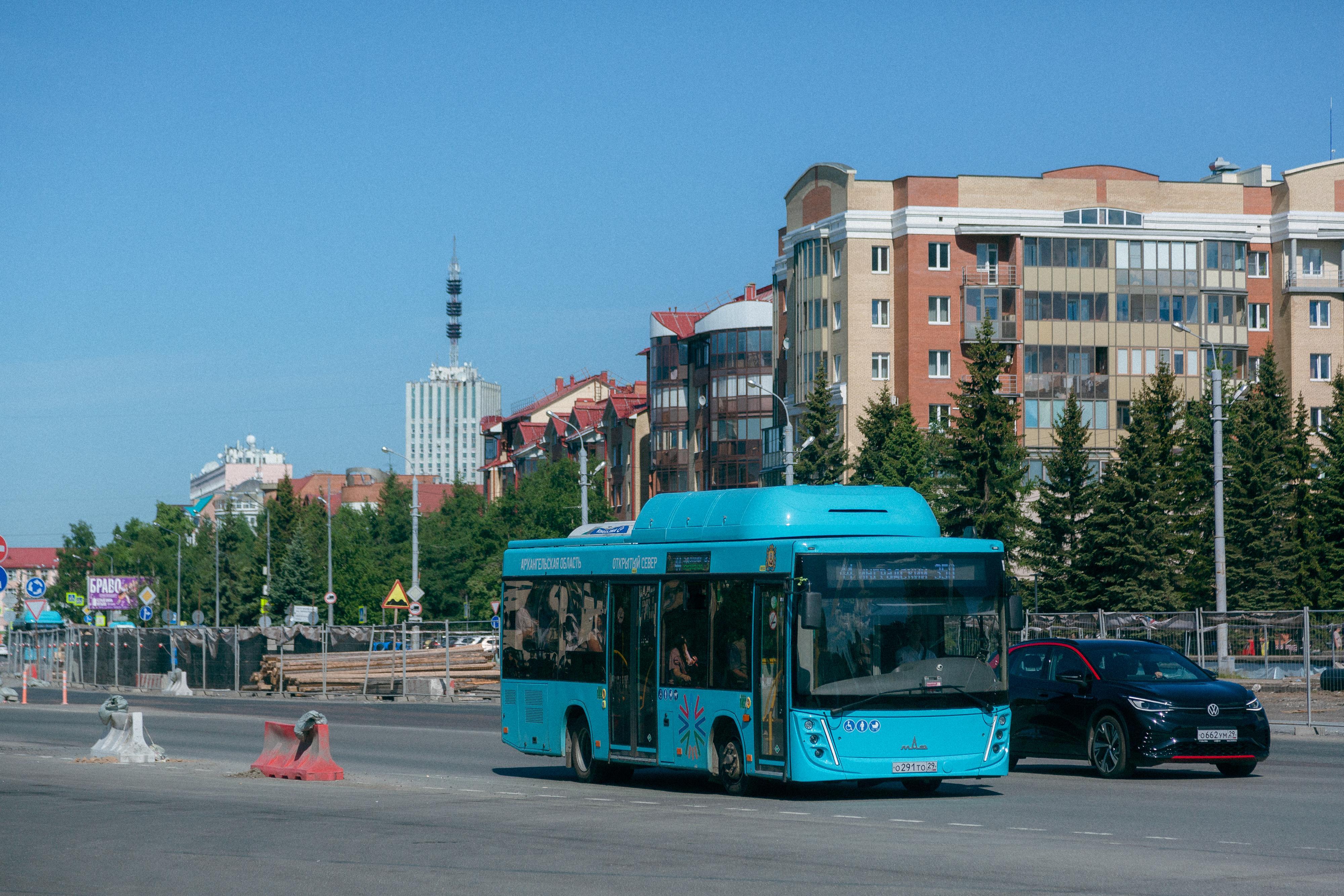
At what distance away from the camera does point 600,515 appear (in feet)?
355

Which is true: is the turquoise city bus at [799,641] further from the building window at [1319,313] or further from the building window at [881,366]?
the building window at [1319,313]

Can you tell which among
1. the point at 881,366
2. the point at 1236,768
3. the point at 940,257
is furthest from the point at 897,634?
the point at 940,257

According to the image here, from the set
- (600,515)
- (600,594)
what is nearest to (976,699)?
(600,594)

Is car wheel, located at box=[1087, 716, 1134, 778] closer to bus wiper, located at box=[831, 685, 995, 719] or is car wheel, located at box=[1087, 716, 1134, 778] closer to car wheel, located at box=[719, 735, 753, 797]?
bus wiper, located at box=[831, 685, 995, 719]

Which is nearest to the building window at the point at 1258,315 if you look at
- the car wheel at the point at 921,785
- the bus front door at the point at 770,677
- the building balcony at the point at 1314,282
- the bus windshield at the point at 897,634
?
the building balcony at the point at 1314,282

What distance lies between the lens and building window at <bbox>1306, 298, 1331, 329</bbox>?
86500 millimetres

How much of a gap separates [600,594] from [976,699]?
14.9 feet

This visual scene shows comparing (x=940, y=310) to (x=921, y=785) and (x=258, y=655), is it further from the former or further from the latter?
(x=921, y=785)

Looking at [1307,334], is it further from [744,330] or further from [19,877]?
[19,877]

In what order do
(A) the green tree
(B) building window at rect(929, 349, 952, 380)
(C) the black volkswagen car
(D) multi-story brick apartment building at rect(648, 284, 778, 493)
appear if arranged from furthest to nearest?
(D) multi-story brick apartment building at rect(648, 284, 778, 493) < (B) building window at rect(929, 349, 952, 380) < (A) the green tree < (C) the black volkswagen car

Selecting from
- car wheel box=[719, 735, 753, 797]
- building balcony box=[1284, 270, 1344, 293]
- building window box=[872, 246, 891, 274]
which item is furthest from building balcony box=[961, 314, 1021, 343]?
car wheel box=[719, 735, 753, 797]

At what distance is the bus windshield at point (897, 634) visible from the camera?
16.0 m

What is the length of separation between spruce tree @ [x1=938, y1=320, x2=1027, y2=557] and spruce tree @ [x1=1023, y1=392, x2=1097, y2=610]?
1.11 meters

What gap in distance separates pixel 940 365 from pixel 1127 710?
66067 mm
